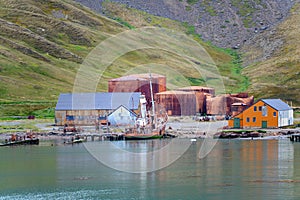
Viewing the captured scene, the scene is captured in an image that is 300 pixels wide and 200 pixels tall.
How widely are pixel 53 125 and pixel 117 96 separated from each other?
10478mm

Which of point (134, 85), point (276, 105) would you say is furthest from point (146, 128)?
point (134, 85)

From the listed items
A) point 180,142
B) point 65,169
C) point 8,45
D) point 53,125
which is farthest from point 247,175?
point 8,45

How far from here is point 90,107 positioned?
391 ft

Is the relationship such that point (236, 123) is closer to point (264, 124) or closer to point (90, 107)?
point (264, 124)

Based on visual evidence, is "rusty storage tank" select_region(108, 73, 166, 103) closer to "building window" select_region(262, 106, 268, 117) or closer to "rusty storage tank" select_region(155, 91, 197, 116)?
"rusty storage tank" select_region(155, 91, 197, 116)

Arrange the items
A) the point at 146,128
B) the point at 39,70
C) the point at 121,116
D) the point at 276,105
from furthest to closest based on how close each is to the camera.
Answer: the point at 39,70, the point at 121,116, the point at 276,105, the point at 146,128

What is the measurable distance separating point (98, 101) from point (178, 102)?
19512mm

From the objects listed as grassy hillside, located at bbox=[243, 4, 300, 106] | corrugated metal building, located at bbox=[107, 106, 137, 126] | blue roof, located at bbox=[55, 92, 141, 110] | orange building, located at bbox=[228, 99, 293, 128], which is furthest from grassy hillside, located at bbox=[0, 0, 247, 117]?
orange building, located at bbox=[228, 99, 293, 128]

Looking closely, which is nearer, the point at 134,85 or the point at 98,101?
the point at 98,101

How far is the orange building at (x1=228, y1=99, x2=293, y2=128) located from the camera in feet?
351

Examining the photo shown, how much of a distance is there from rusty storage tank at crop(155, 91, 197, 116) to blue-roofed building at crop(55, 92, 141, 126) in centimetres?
1472

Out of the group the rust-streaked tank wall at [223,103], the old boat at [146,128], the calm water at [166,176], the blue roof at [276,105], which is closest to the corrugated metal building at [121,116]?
the old boat at [146,128]

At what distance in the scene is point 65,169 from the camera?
74.4 metres

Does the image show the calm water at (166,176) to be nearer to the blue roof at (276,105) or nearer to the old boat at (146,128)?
the old boat at (146,128)
